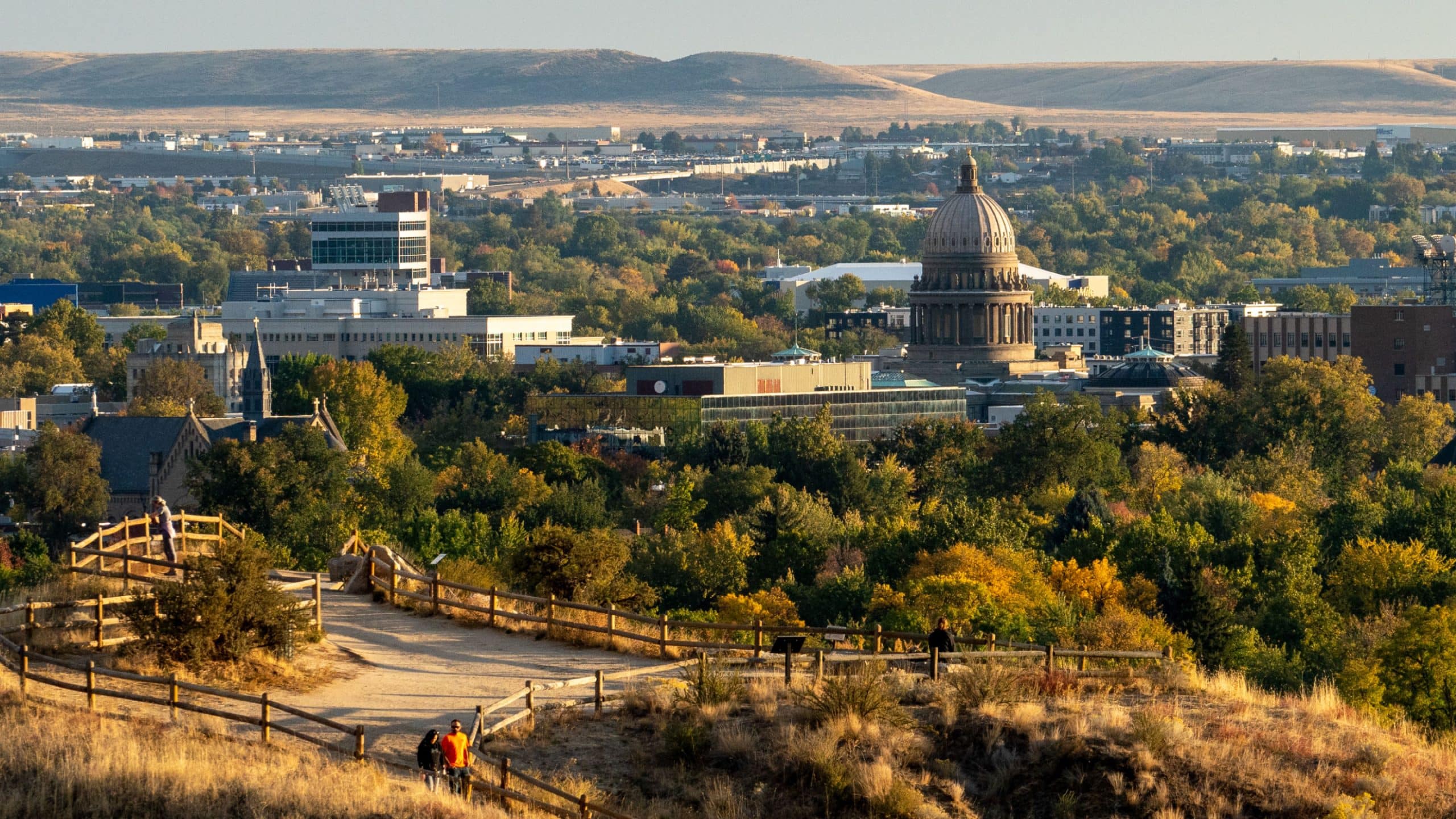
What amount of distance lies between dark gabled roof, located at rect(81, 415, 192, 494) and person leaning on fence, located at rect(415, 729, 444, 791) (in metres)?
86.0

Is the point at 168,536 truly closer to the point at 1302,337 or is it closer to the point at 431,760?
the point at 431,760

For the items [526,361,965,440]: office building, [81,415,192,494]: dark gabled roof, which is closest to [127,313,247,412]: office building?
[526,361,965,440]: office building

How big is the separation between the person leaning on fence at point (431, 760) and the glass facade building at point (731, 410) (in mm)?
105175

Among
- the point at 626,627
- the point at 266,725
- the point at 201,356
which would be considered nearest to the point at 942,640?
the point at 626,627

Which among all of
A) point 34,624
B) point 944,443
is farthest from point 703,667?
point 944,443

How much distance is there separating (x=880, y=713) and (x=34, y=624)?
38.3 feet

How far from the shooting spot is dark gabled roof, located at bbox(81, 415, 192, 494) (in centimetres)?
12444

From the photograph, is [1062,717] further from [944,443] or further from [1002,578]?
[944,443]

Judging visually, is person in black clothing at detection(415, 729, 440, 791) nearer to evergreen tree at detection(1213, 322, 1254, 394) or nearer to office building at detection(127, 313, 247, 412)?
evergreen tree at detection(1213, 322, 1254, 394)

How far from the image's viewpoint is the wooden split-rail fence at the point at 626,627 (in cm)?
4478

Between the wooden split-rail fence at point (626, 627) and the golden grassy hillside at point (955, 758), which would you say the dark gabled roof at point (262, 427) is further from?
the golden grassy hillside at point (955, 758)

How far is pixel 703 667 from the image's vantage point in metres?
43.1

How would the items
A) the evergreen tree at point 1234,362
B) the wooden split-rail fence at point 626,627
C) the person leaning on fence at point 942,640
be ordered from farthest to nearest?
the evergreen tree at point 1234,362
the wooden split-rail fence at point 626,627
the person leaning on fence at point 942,640

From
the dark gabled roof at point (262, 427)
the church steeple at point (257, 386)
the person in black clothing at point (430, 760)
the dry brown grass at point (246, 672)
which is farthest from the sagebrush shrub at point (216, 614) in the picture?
the church steeple at point (257, 386)
